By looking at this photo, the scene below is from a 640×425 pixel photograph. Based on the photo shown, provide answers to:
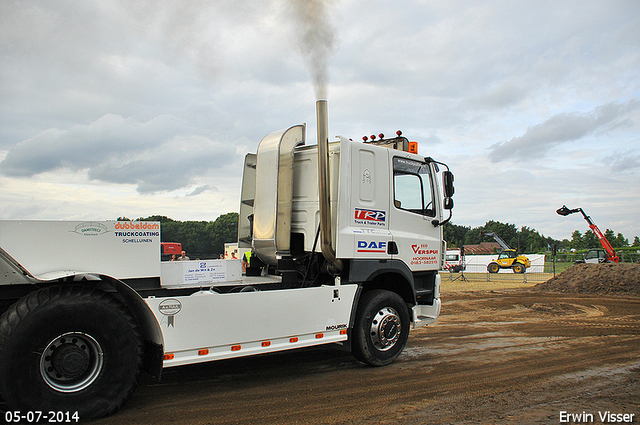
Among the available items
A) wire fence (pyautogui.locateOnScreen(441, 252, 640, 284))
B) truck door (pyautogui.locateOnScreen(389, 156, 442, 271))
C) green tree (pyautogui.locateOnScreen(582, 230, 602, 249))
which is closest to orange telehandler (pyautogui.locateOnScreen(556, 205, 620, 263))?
wire fence (pyautogui.locateOnScreen(441, 252, 640, 284))

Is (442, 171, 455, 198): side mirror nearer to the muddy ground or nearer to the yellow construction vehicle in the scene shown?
the muddy ground

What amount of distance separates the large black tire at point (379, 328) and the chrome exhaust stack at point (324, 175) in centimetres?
111

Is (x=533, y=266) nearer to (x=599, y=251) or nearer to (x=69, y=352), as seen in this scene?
(x=599, y=251)

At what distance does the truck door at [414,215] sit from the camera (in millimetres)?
6902

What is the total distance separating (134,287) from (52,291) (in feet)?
2.72

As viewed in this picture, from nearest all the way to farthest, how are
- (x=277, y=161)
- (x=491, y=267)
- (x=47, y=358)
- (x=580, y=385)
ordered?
(x=47, y=358)
(x=580, y=385)
(x=277, y=161)
(x=491, y=267)

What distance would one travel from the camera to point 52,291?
14.0 feet

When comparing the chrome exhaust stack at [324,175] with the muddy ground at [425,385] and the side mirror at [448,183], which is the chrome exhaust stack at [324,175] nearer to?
the muddy ground at [425,385]

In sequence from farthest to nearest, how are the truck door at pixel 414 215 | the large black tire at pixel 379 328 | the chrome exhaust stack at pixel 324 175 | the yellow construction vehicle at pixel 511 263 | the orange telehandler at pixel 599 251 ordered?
1. the yellow construction vehicle at pixel 511 263
2. the orange telehandler at pixel 599 251
3. the truck door at pixel 414 215
4. the large black tire at pixel 379 328
5. the chrome exhaust stack at pixel 324 175

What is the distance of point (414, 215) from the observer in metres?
7.14

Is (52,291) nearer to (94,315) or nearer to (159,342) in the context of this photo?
(94,315)

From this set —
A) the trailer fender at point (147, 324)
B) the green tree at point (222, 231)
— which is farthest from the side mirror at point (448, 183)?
the trailer fender at point (147, 324)

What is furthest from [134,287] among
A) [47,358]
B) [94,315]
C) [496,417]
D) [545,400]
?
[545,400]

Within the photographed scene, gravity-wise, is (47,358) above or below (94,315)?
below
